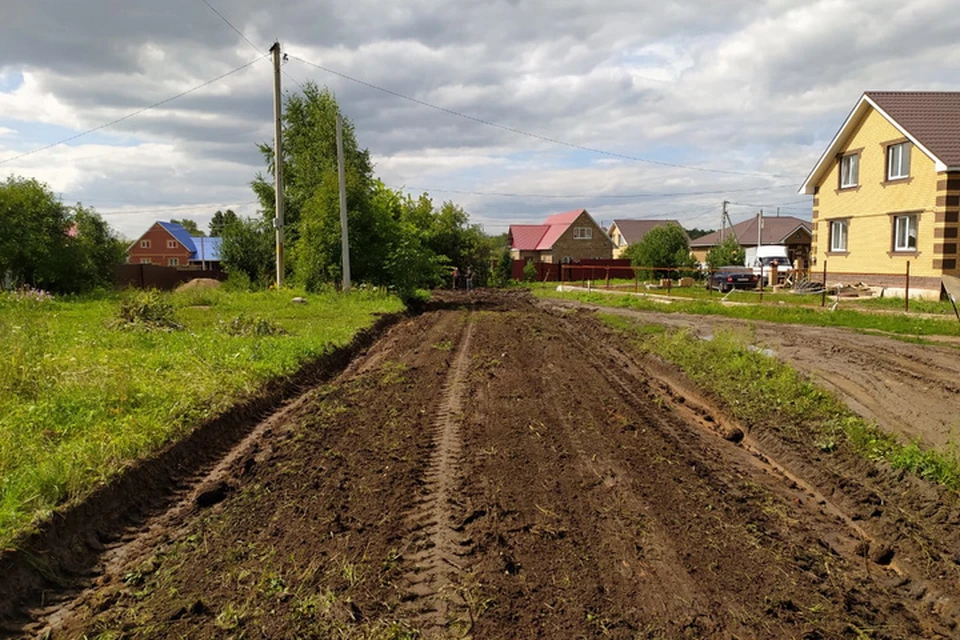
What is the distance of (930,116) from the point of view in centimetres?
2469

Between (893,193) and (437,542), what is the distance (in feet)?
89.2

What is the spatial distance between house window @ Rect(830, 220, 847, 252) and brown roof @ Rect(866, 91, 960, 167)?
507cm

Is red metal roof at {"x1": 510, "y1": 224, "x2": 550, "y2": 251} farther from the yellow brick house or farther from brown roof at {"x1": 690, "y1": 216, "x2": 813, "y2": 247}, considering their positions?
the yellow brick house

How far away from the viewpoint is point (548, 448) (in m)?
6.40

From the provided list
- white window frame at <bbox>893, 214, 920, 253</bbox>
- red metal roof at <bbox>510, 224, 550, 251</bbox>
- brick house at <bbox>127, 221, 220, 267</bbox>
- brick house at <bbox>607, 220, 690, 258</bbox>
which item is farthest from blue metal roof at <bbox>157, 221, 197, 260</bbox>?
white window frame at <bbox>893, 214, 920, 253</bbox>

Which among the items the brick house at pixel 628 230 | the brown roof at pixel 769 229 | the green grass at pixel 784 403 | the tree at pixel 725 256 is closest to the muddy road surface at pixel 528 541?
the green grass at pixel 784 403

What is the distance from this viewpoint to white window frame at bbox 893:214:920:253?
2384 cm

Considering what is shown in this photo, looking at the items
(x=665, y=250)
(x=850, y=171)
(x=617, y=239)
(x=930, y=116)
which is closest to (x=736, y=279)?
(x=850, y=171)

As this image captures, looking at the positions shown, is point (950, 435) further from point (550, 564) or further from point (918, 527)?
point (550, 564)

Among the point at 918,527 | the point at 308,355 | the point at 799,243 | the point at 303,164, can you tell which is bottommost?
the point at 918,527

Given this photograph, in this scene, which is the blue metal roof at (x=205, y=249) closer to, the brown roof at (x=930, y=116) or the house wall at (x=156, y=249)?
the house wall at (x=156, y=249)

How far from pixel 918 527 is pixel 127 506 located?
6.41 m

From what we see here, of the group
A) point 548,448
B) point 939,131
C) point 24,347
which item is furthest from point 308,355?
point 939,131

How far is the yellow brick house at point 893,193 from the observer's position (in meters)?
22.4
